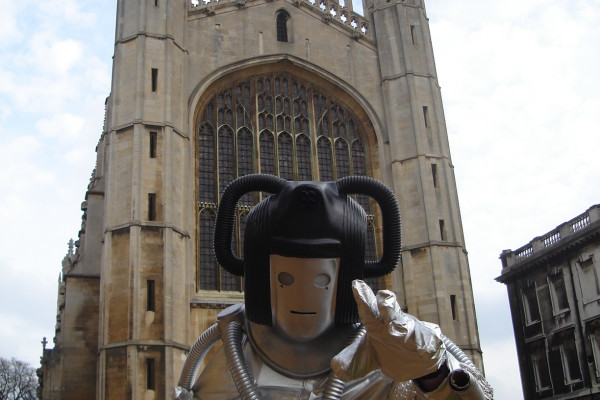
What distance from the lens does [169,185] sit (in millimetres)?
16594

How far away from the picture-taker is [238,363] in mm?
3869

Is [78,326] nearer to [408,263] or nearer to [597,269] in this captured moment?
[408,263]

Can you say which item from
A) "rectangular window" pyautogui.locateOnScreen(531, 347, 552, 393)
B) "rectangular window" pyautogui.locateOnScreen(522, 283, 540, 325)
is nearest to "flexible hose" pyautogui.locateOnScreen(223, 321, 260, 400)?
"rectangular window" pyautogui.locateOnScreen(531, 347, 552, 393)

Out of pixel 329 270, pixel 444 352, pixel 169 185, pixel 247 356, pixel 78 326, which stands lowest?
pixel 444 352

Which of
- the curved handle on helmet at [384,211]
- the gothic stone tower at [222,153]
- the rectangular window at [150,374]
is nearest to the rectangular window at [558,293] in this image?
the gothic stone tower at [222,153]

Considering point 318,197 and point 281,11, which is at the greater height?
point 281,11

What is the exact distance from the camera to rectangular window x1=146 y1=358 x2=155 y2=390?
1478cm

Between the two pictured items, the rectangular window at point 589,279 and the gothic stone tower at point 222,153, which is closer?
the gothic stone tower at point 222,153

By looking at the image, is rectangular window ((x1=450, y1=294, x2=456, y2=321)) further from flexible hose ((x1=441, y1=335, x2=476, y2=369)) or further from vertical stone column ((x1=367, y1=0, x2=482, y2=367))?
flexible hose ((x1=441, y1=335, x2=476, y2=369))

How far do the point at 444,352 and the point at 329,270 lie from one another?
4.26 ft

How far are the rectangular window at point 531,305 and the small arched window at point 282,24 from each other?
41.2 ft

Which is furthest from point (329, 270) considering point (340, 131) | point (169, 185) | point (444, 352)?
point (340, 131)

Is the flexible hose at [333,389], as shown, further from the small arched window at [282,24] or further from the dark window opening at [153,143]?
the small arched window at [282,24]

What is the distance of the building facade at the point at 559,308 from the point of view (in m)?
21.6
